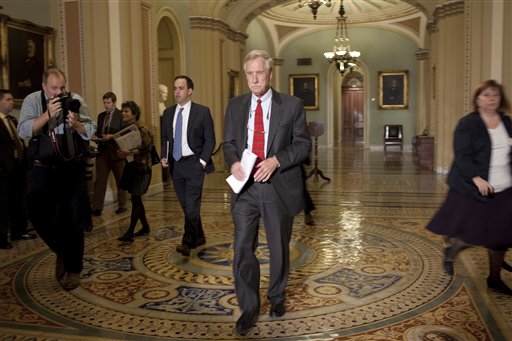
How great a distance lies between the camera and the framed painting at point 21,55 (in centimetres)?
645

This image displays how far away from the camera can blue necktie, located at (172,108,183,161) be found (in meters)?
4.57

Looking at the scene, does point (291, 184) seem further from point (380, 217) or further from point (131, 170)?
point (380, 217)

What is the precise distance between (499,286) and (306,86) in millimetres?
18199

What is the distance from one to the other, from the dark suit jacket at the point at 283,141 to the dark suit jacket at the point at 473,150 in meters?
1.15

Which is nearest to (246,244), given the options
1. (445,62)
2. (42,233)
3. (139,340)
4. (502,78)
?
(139,340)

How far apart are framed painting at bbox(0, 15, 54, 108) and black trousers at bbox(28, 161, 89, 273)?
348cm

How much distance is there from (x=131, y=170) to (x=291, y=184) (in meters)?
2.77

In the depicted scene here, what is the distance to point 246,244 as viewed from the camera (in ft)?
9.73

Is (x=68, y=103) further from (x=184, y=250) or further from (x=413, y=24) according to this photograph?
(x=413, y=24)

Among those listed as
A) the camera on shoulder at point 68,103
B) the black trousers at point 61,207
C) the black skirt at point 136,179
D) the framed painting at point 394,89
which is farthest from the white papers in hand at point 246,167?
the framed painting at point 394,89

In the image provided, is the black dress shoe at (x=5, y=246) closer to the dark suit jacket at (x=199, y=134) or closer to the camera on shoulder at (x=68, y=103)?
the dark suit jacket at (x=199, y=134)

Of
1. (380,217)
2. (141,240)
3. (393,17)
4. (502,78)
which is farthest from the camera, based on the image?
(393,17)

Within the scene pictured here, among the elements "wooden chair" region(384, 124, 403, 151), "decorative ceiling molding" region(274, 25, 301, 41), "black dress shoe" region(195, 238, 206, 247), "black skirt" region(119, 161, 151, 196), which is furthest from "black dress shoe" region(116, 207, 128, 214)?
"decorative ceiling molding" region(274, 25, 301, 41)

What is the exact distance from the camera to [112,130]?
6.45 metres
